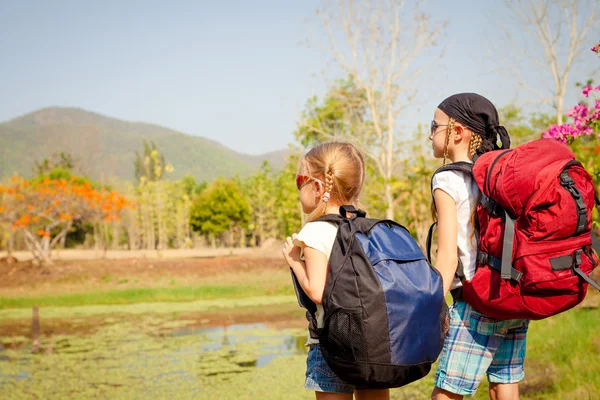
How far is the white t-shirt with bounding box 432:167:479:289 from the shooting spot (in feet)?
6.71

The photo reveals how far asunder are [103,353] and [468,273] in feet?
20.8

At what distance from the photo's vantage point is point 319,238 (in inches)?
77.4

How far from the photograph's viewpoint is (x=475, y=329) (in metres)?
2.04

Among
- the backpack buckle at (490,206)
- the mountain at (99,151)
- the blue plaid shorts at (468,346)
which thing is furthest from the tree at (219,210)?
the mountain at (99,151)

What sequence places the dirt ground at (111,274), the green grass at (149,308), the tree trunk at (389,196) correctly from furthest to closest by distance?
the dirt ground at (111,274) < the tree trunk at (389,196) < the green grass at (149,308)

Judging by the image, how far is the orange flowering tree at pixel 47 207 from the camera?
16.8 metres

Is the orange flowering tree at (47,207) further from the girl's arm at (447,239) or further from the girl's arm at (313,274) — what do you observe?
the girl's arm at (447,239)

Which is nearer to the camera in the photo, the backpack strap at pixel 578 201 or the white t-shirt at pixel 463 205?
the backpack strap at pixel 578 201

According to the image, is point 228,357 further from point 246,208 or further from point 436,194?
point 246,208

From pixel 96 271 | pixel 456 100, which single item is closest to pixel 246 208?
pixel 96 271

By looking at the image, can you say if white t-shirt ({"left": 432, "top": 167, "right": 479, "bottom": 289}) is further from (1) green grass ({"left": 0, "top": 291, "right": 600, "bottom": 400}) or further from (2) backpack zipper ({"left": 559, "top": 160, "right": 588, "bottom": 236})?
(1) green grass ({"left": 0, "top": 291, "right": 600, "bottom": 400})

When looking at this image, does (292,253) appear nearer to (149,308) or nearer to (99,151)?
(149,308)

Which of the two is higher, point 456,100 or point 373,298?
point 456,100

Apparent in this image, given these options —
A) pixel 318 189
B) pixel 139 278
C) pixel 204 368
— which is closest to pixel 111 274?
pixel 139 278
